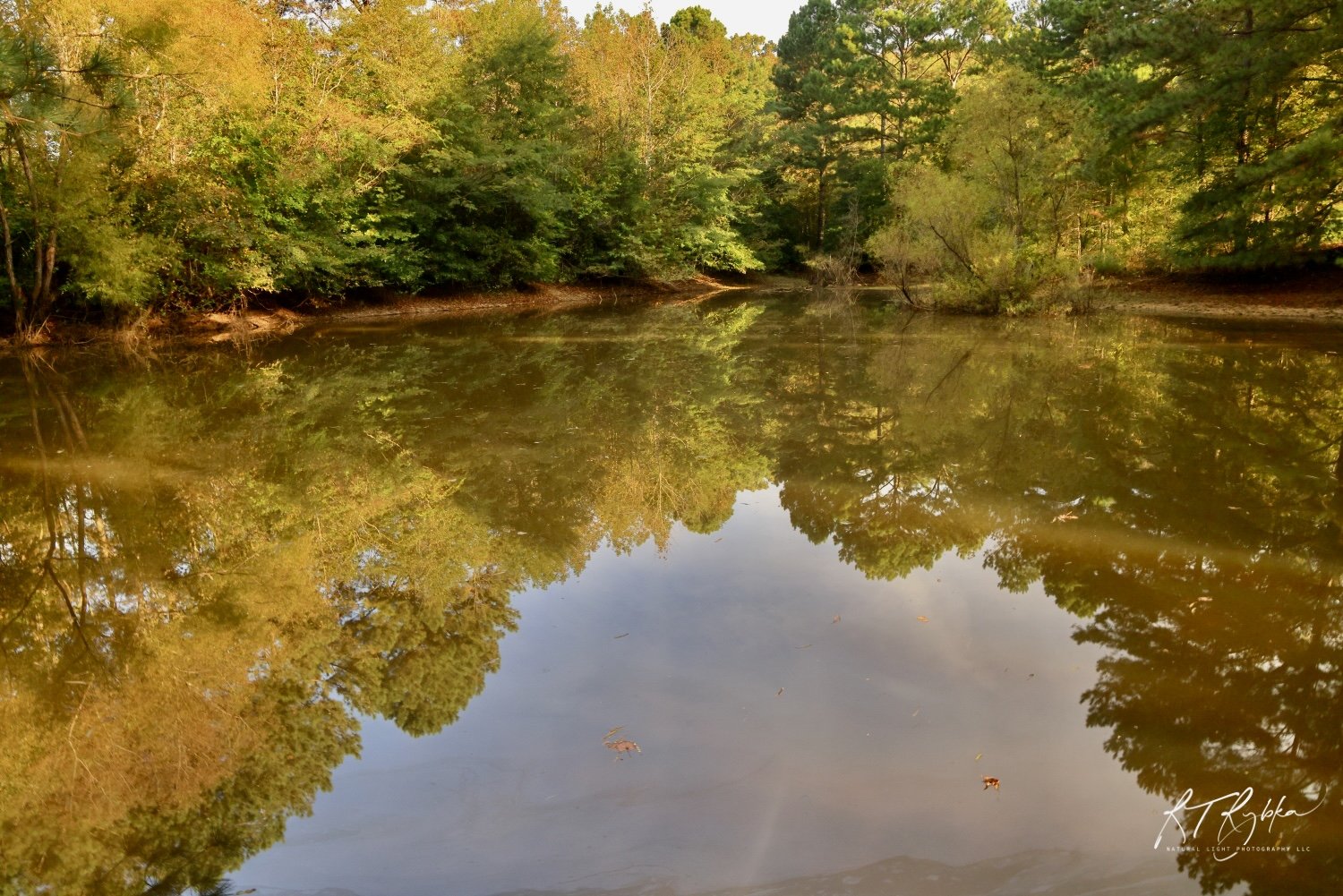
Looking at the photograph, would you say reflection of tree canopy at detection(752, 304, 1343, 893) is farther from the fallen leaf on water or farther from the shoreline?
the shoreline

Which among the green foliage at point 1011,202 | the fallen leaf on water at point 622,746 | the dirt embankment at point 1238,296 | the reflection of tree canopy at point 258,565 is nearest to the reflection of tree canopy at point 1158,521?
the reflection of tree canopy at point 258,565

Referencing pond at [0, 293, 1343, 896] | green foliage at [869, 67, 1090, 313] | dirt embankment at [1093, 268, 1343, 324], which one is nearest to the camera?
pond at [0, 293, 1343, 896]

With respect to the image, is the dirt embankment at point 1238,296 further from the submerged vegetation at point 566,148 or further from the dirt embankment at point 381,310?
the dirt embankment at point 381,310

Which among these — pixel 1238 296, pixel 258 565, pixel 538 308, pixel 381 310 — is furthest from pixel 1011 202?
pixel 258 565

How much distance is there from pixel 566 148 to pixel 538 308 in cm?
564

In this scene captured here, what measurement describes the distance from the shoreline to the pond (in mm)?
Answer: 9097

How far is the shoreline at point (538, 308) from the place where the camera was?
17.4m

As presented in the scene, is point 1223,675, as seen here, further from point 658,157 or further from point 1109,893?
point 658,157

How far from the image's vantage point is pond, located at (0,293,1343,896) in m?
2.87

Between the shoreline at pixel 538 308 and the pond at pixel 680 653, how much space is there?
29.8ft

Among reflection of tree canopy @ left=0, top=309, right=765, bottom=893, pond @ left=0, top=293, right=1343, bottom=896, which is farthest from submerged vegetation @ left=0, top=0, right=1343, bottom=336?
pond @ left=0, top=293, right=1343, bottom=896

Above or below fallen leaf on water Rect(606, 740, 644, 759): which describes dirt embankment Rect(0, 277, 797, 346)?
above

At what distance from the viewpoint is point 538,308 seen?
87.1 ft

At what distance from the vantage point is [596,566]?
5.57m
